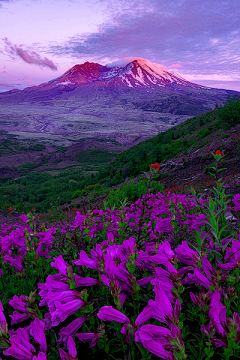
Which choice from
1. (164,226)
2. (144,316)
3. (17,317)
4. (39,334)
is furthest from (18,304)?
(164,226)

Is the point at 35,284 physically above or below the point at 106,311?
below

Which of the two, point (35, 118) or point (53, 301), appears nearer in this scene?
point (53, 301)

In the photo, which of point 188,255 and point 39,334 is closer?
point 39,334

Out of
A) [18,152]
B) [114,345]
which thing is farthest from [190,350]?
[18,152]

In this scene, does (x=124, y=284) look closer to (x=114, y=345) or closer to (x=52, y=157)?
(x=114, y=345)

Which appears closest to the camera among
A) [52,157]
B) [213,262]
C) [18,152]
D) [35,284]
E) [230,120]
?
[213,262]

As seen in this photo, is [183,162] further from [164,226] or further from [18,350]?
[18,350]

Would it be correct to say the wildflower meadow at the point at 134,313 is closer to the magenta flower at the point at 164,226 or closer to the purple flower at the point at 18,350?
the purple flower at the point at 18,350

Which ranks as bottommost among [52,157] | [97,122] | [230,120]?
[52,157]

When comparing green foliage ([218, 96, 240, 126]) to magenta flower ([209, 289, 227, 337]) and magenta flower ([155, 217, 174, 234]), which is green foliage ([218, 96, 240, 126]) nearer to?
magenta flower ([155, 217, 174, 234])
